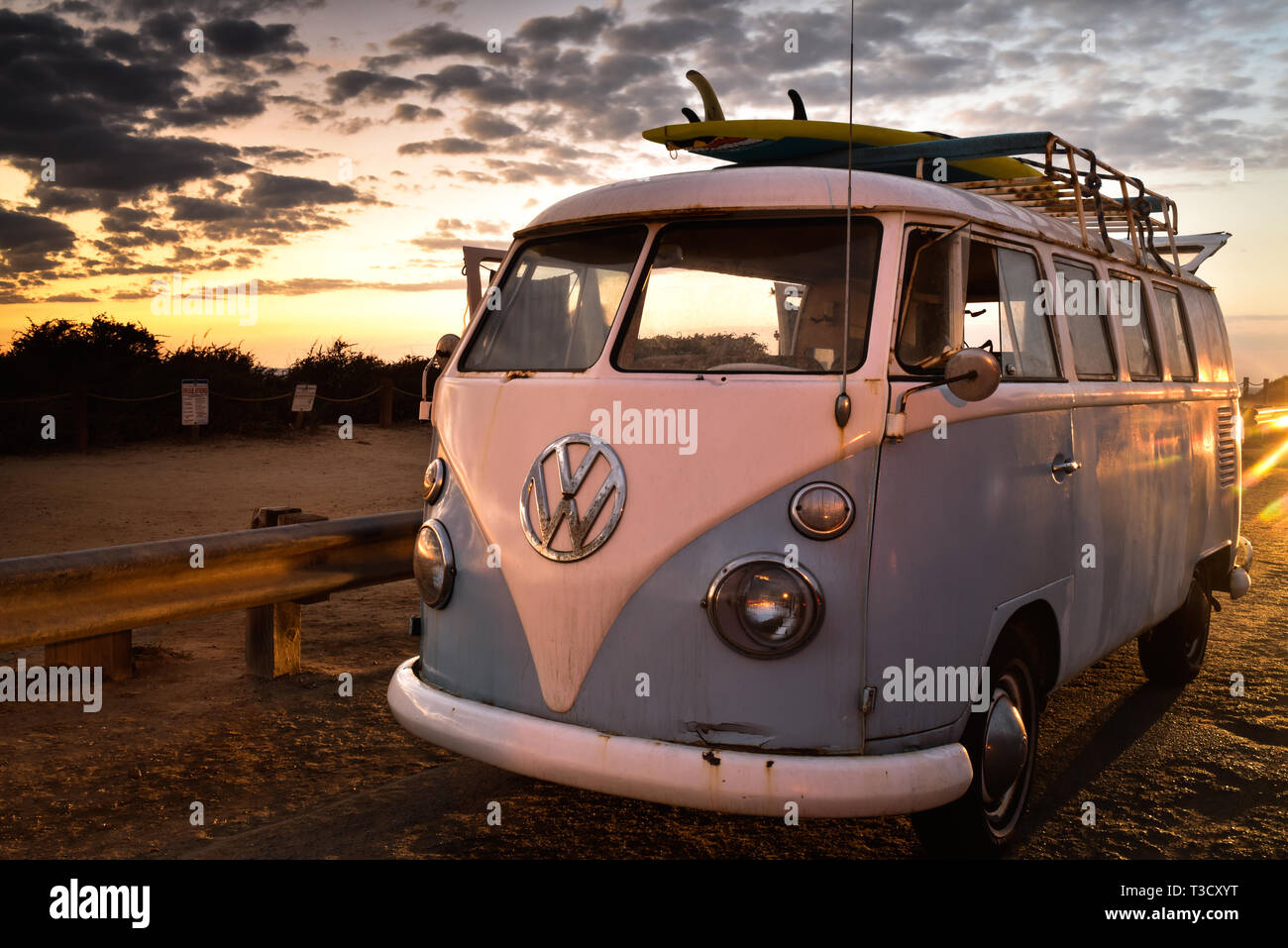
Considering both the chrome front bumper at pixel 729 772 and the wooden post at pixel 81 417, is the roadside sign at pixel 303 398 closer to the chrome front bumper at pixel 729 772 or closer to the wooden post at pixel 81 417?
the wooden post at pixel 81 417

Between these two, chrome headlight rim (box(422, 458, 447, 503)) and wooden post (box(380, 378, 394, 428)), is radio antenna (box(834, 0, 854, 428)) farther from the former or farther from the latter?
wooden post (box(380, 378, 394, 428))

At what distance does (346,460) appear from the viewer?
2056 centimetres

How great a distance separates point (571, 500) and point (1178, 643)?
4.24m

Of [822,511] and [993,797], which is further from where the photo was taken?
[993,797]

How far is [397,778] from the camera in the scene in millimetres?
4633

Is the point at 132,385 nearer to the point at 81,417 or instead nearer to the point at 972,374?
the point at 81,417

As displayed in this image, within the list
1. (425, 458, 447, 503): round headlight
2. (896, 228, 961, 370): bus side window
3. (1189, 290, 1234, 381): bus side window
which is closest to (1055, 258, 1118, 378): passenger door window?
(896, 228, 961, 370): bus side window

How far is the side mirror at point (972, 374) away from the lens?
331 centimetres

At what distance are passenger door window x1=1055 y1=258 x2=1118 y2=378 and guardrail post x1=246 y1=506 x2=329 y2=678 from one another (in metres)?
3.68

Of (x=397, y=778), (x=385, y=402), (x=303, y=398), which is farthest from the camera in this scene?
(x=385, y=402)

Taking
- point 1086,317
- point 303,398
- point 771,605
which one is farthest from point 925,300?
point 303,398

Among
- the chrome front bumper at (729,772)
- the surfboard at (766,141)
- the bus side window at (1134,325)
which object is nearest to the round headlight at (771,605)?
the chrome front bumper at (729,772)

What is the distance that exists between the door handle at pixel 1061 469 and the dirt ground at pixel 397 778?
1282mm
